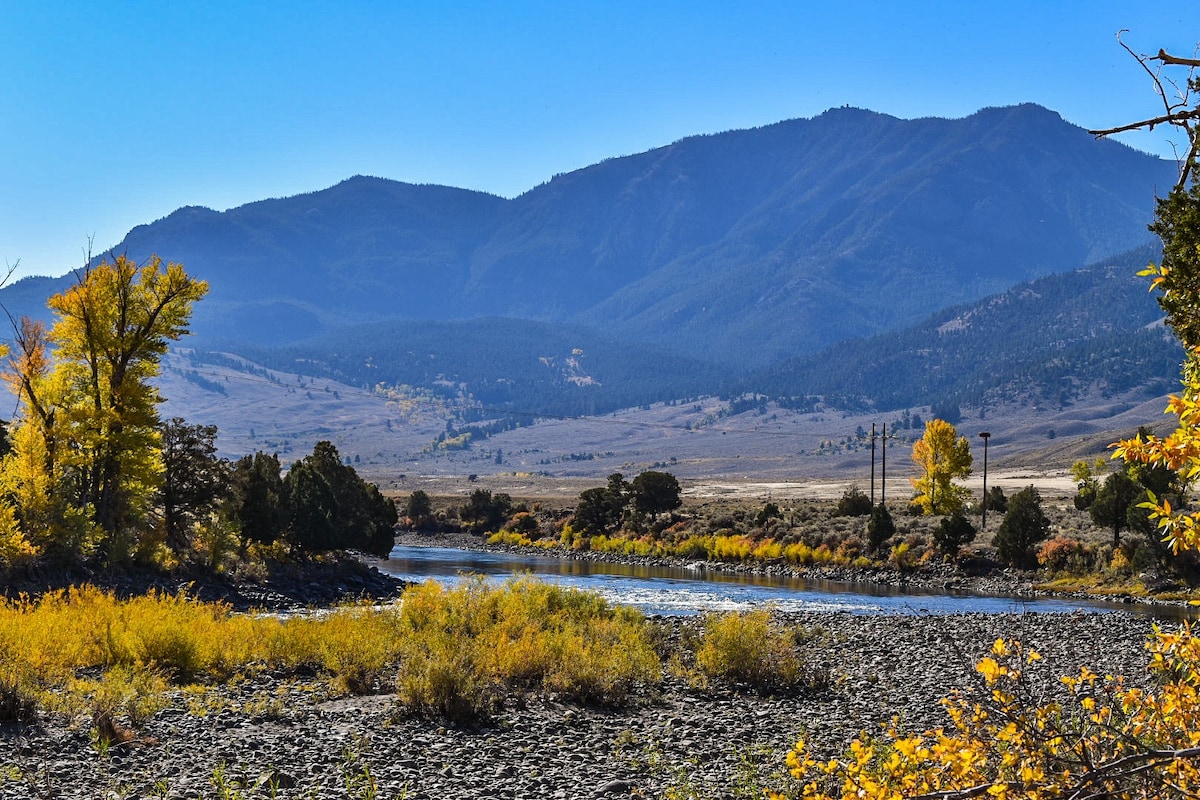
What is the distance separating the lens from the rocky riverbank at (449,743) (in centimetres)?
1195

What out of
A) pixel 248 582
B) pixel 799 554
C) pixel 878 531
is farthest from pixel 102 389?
pixel 878 531

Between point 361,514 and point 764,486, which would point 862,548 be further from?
point 764,486

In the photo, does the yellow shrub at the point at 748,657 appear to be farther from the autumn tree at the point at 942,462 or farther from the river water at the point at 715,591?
the autumn tree at the point at 942,462

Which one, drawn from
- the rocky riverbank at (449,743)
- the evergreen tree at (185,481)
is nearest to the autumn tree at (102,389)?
the evergreen tree at (185,481)

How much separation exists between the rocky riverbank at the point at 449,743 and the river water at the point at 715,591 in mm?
13114

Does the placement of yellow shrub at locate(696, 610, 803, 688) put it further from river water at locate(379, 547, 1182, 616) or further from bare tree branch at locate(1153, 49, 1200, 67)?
bare tree branch at locate(1153, 49, 1200, 67)

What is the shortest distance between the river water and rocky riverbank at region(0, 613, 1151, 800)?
13114 millimetres

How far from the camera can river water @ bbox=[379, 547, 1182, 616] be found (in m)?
35.9

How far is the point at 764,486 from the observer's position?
473ft

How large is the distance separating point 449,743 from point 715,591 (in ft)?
96.4

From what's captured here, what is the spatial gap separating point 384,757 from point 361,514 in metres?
Result: 40.6

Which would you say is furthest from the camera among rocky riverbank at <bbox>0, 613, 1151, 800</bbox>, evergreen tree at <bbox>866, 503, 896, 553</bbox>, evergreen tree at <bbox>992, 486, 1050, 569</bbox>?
evergreen tree at <bbox>866, 503, 896, 553</bbox>

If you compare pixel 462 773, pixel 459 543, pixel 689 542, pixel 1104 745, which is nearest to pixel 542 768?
pixel 462 773

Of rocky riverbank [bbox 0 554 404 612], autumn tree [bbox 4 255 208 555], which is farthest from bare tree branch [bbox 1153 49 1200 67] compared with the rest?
autumn tree [bbox 4 255 208 555]
